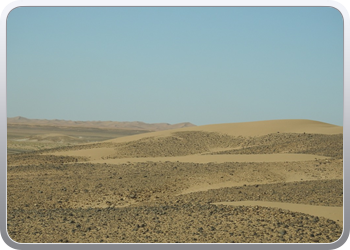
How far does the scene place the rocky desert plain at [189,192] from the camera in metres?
7.79

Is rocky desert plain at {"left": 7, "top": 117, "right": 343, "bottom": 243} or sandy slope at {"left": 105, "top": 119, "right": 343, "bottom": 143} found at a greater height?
sandy slope at {"left": 105, "top": 119, "right": 343, "bottom": 143}

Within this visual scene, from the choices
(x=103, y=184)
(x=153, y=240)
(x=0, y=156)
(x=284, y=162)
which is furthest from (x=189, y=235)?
(x=284, y=162)

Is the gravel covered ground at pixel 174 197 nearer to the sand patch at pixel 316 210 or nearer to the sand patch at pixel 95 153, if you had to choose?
the sand patch at pixel 316 210

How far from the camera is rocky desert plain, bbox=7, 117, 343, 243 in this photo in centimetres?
779

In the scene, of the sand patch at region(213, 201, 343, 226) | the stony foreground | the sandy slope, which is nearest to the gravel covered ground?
the stony foreground

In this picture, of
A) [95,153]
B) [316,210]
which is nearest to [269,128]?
[95,153]

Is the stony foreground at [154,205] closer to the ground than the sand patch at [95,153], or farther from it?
closer to the ground

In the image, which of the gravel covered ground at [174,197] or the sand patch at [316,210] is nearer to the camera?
the gravel covered ground at [174,197]

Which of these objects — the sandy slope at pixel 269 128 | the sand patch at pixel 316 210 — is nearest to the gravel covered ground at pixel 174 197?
the sand patch at pixel 316 210

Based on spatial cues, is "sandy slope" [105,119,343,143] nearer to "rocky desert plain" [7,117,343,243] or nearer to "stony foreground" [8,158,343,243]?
"rocky desert plain" [7,117,343,243]

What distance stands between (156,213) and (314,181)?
5.24 metres

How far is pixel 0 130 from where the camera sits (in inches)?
289

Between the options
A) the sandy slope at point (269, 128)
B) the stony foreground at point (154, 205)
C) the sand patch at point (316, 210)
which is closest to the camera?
the stony foreground at point (154, 205)
